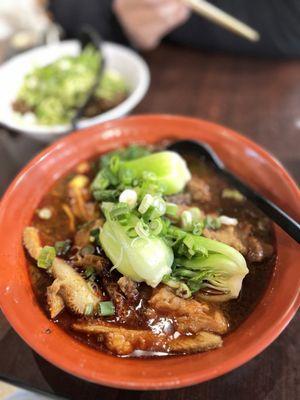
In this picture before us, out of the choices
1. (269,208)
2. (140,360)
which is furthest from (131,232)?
(269,208)

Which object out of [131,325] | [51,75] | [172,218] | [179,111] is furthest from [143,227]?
[51,75]

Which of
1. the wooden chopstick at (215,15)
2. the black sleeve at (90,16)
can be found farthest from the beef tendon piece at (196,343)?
the black sleeve at (90,16)

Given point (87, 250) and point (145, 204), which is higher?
point (145, 204)

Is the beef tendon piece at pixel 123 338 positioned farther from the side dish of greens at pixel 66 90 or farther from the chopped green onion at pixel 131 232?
the side dish of greens at pixel 66 90

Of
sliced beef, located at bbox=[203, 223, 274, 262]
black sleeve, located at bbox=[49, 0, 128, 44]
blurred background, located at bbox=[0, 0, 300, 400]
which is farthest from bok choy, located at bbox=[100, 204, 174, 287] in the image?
black sleeve, located at bbox=[49, 0, 128, 44]

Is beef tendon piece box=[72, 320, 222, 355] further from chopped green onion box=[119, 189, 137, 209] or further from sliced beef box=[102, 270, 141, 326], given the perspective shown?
chopped green onion box=[119, 189, 137, 209]

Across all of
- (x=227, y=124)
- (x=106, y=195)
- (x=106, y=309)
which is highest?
(x=106, y=195)

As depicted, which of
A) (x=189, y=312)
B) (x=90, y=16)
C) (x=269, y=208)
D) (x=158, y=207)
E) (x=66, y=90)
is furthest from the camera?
(x=90, y=16)

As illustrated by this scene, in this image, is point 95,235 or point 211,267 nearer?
point 211,267

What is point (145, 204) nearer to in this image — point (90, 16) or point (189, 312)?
point (189, 312)
